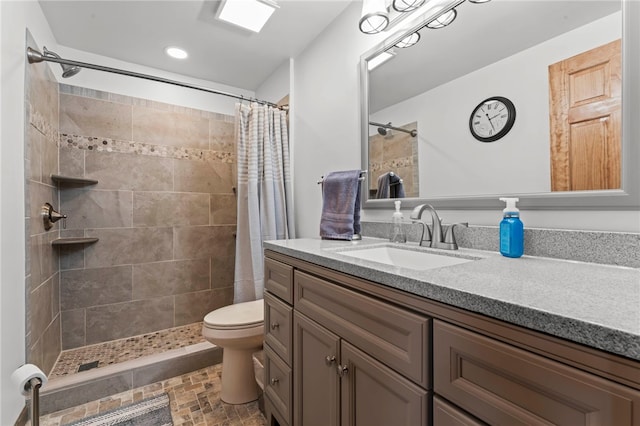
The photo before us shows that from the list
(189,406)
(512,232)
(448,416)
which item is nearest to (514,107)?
(512,232)

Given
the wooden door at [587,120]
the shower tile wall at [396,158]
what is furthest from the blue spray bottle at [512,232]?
the shower tile wall at [396,158]

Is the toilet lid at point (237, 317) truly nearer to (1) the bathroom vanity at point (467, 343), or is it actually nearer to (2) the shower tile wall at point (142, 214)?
(1) the bathroom vanity at point (467, 343)

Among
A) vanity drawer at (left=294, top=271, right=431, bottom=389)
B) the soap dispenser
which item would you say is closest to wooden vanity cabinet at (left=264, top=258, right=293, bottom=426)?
vanity drawer at (left=294, top=271, right=431, bottom=389)

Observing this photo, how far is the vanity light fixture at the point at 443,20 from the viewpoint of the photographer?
122 cm

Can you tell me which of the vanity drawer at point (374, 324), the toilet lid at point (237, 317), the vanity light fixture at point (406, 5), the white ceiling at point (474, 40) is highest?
the vanity light fixture at point (406, 5)

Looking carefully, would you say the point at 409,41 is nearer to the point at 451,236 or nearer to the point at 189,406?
the point at 451,236

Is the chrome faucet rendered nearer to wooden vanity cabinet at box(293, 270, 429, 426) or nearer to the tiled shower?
wooden vanity cabinet at box(293, 270, 429, 426)

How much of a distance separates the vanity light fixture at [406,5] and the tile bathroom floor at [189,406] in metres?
2.18

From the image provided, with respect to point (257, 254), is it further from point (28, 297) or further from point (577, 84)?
point (577, 84)

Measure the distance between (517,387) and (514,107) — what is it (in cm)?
93

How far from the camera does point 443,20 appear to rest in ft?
4.10

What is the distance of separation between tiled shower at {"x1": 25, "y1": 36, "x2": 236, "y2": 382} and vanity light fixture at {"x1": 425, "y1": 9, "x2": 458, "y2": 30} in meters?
2.14

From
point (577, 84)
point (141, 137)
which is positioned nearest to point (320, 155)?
point (577, 84)

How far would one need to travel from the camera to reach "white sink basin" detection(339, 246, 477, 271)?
1.09 meters
